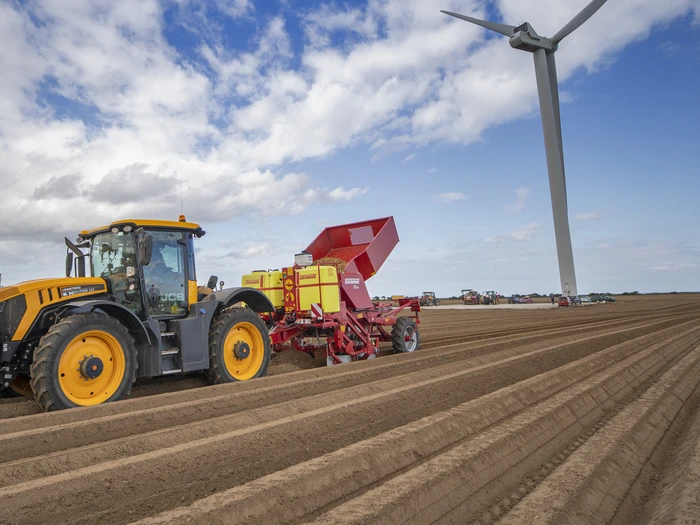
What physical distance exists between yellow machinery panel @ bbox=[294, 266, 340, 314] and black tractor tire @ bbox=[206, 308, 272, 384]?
1.91 m

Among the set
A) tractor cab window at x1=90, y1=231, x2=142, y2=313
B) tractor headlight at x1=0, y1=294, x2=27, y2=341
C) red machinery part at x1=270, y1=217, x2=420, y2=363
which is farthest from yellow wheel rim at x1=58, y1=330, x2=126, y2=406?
red machinery part at x1=270, y1=217, x2=420, y2=363

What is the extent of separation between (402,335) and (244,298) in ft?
14.4

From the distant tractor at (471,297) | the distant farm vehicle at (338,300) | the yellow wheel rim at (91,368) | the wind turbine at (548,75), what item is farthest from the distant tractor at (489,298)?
the yellow wheel rim at (91,368)

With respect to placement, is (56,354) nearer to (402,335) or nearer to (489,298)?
(402,335)

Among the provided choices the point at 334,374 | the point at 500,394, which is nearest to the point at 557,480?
the point at 500,394

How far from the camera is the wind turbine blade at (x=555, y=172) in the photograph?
36906 mm

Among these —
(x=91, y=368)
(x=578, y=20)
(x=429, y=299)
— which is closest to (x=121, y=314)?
(x=91, y=368)

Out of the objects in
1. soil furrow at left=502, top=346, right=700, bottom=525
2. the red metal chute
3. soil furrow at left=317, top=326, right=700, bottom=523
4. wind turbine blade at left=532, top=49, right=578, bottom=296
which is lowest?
soil furrow at left=502, top=346, right=700, bottom=525

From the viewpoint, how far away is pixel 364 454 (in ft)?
15.0

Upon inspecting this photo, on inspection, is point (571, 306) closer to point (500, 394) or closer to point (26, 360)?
point (500, 394)

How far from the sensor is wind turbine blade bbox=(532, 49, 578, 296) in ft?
121

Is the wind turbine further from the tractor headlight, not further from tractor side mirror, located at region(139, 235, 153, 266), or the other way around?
the tractor headlight

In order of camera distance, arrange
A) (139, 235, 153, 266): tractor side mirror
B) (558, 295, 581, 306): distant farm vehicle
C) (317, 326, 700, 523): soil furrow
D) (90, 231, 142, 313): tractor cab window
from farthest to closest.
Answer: (558, 295, 581, 306): distant farm vehicle < (90, 231, 142, 313): tractor cab window < (139, 235, 153, 266): tractor side mirror < (317, 326, 700, 523): soil furrow

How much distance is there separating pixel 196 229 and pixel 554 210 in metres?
39.1
